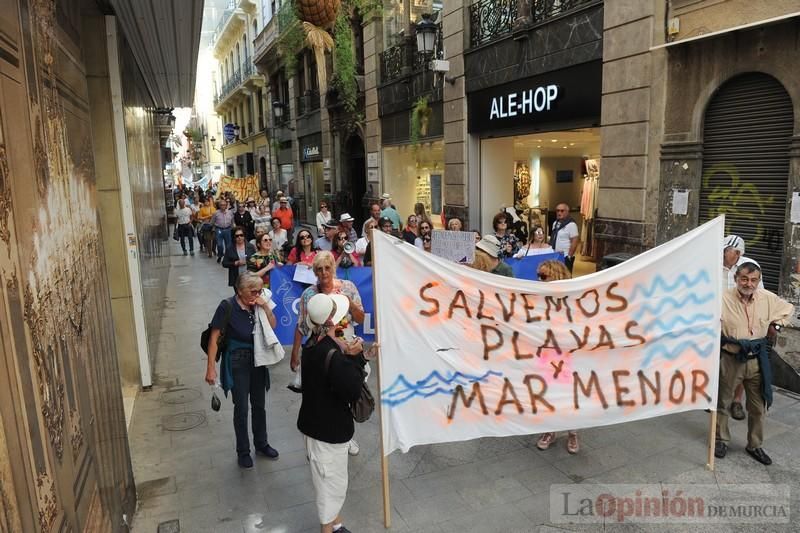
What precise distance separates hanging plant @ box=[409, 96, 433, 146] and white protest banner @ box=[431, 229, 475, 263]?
25.8ft

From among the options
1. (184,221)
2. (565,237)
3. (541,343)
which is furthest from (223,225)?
(541,343)

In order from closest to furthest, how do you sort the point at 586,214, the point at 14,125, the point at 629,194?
1. the point at 14,125
2. the point at 629,194
3. the point at 586,214

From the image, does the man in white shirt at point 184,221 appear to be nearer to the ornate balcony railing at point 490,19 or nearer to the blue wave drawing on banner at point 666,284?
the ornate balcony railing at point 490,19

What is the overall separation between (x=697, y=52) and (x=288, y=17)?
18.3 m

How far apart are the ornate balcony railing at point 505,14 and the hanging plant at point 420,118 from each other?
2369mm

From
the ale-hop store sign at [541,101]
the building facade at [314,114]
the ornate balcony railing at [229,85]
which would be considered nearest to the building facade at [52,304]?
the ale-hop store sign at [541,101]

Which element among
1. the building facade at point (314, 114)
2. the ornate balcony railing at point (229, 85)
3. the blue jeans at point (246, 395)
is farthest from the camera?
the ornate balcony railing at point (229, 85)

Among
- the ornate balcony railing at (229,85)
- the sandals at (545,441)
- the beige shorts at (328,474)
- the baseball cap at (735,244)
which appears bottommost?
the sandals at (545,441)

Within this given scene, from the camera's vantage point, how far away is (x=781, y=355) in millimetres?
6496

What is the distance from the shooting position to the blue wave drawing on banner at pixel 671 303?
14.6 ft

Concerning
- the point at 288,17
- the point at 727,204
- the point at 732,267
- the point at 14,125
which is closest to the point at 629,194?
the point at 727,204

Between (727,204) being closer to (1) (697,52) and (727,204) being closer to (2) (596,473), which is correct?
(1) (697,52)

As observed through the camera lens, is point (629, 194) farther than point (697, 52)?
Yes

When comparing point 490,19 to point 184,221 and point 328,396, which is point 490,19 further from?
point 184,221
